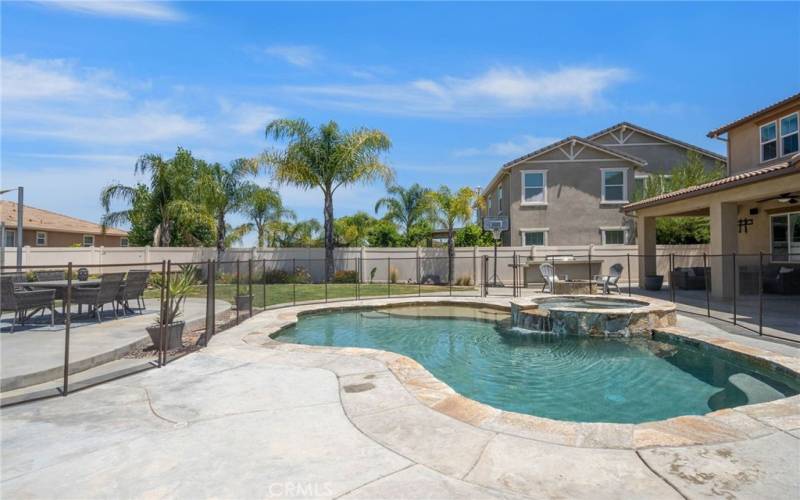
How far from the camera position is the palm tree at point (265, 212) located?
25406 mm

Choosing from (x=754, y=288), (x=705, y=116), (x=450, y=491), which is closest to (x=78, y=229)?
(x=450, y=491)

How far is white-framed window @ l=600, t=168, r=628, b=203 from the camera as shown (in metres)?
22.0

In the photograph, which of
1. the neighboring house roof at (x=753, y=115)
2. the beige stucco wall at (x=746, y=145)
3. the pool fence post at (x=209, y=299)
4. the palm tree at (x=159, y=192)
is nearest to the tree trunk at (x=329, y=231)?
the palm tree at (x=159, y=192)

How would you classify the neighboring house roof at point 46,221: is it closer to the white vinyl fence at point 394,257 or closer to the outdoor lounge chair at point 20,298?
the white vinyl fence at point 394,257

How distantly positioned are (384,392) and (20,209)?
19922mm

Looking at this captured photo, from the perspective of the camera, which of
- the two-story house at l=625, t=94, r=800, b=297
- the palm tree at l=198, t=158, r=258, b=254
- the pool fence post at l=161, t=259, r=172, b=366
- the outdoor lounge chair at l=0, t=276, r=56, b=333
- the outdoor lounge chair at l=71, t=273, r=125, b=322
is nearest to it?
the pool fence post at l=161, t=259, r=172, b=366

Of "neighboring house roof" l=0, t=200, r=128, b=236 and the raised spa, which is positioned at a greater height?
"neighboring house roof" l=0, t=200, r=128, b=236

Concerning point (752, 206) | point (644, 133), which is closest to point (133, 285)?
point (752, 206)

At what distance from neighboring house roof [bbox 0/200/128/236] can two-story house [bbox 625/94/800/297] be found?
3124cm

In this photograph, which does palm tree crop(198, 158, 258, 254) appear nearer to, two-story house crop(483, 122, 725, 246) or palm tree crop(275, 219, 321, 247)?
palm tree crop(275, 219, 321, 247)

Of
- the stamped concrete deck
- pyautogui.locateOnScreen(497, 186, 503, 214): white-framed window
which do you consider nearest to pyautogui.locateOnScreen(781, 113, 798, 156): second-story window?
pyautogui.locateOnScreen(497, 186, 503, 214): white-framed window

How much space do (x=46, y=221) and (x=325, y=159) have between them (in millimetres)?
Result: 22063

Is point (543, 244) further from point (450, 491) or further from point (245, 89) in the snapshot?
point (450, 491)

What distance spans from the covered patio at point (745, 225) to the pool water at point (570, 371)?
12.9 ft
